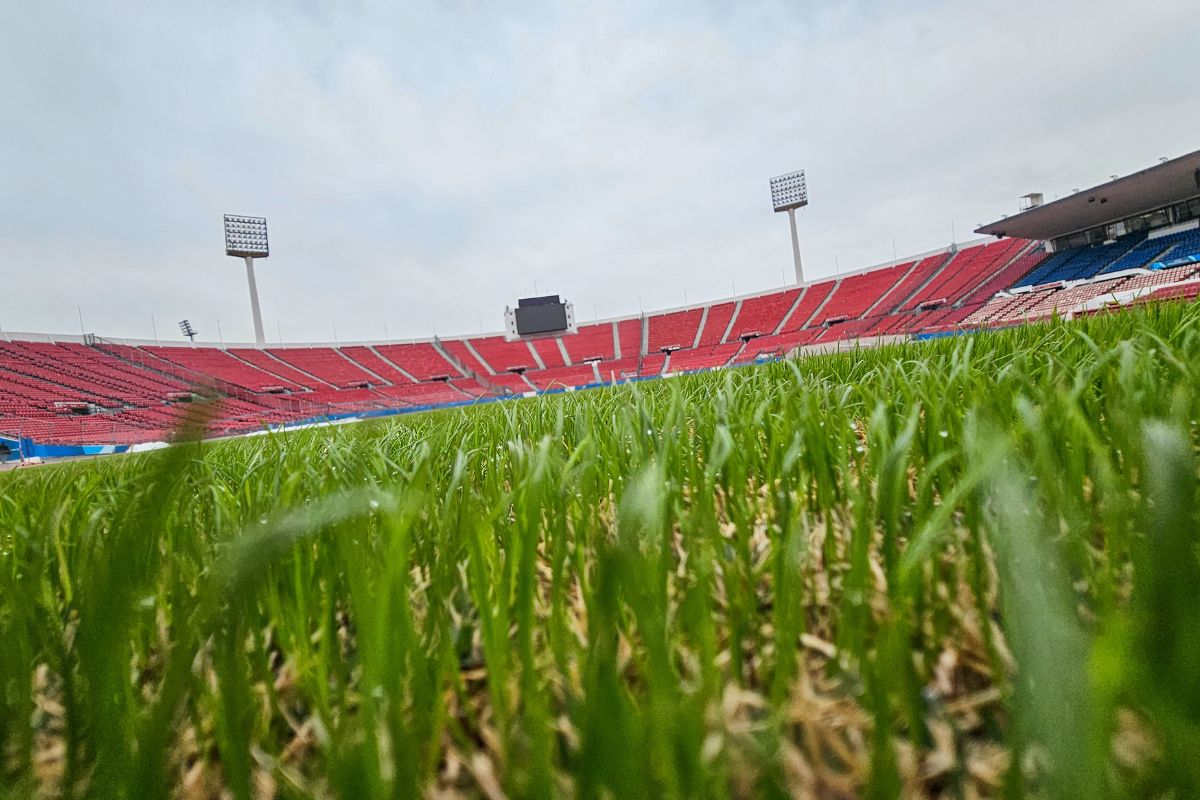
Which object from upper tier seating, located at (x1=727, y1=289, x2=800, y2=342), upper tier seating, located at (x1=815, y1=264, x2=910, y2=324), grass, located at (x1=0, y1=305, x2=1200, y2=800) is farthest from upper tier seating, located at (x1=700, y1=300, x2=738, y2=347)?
grass, located at (x1=0, y1=305, x2=1200, y2=800)

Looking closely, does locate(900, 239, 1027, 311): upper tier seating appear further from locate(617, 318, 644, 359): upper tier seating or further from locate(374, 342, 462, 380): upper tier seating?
locate(374, 342, 462, 380): upper tier seating

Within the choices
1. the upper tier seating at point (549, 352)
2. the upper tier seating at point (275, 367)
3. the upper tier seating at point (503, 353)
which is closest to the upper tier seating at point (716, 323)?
the upper tier seating at point (549, 352)

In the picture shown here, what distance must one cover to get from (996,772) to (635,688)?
0.19 m

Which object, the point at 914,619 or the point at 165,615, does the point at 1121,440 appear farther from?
the point at 165,615

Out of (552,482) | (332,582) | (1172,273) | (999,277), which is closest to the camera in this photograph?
(332,582)

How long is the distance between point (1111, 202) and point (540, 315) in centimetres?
Answer: 2098

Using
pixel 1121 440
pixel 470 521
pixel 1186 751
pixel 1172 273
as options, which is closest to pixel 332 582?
pixel 470 521

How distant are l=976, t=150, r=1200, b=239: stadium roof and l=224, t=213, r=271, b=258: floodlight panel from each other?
2933cm

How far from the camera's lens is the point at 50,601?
20.9 inches

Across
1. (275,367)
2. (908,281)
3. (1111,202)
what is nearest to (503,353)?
(275,367)

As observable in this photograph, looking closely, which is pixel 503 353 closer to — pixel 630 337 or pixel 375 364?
pixel 375 364

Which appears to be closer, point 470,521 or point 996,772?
point 996,772

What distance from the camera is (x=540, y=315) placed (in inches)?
1037

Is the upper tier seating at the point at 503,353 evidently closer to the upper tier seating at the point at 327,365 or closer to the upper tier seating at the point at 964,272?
the upper tier seating at the point at 327,365
